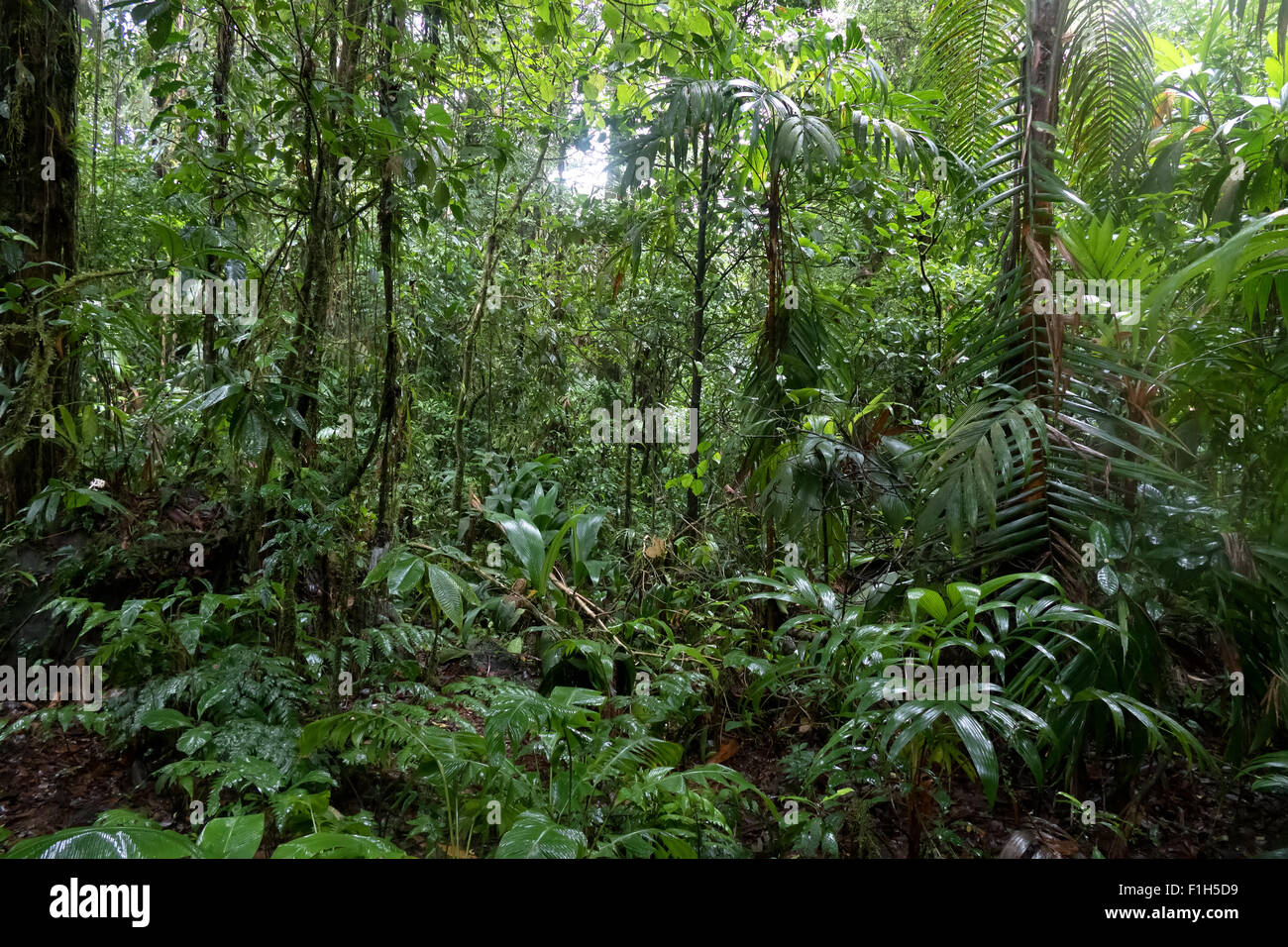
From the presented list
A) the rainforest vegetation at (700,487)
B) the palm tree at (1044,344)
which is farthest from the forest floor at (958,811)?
the palm tree at (1044,344)

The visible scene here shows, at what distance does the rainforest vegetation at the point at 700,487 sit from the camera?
1.99m

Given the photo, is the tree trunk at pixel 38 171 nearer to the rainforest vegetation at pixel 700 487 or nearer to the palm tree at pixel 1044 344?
the rainforest vegetation at pixel 700 487

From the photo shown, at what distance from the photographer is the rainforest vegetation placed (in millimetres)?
1990

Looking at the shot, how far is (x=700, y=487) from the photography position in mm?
3496

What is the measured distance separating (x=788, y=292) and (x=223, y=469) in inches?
108

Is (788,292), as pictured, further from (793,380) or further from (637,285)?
(637,285)

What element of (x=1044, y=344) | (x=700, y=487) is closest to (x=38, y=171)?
(x=700, y=487)

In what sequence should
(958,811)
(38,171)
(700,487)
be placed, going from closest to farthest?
1. (958,811)
2. (38,171)
3. (700,487)

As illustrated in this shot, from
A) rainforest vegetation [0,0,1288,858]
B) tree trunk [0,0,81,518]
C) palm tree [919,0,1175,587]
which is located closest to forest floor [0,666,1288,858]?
rainforest vegetation [0,0,1288,858]

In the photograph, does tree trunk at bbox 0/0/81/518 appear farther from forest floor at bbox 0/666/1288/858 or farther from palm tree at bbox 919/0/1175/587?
palm tree at bbox 919/0/1175/587

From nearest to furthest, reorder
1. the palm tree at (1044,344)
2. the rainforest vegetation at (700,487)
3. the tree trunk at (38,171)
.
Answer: the rainforest vegetation at (700,487)
the palm tree at (1044,344)
the tree trunk at (38,171)

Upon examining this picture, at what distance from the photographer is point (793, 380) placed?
3.34 m

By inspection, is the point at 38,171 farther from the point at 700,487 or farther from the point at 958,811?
the point at 958,811

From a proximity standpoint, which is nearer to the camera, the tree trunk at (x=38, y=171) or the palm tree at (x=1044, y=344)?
the palm tree at (x=1044, y=344)
